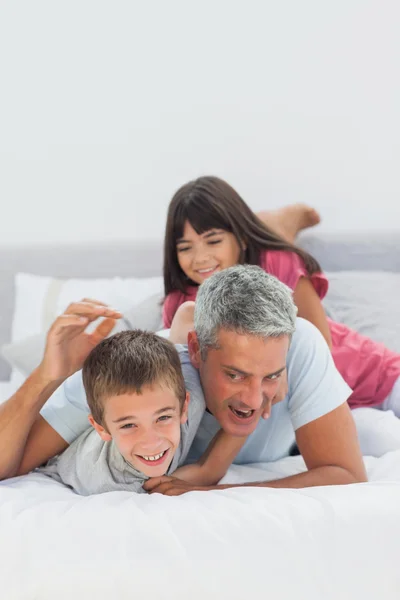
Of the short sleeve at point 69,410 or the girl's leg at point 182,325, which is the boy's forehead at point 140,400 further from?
the girl's leg at point 182,325

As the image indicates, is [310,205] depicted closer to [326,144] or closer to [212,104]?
[326,144]

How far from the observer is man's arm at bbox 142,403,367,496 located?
52.2 inches

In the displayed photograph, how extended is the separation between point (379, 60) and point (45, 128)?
129 cm

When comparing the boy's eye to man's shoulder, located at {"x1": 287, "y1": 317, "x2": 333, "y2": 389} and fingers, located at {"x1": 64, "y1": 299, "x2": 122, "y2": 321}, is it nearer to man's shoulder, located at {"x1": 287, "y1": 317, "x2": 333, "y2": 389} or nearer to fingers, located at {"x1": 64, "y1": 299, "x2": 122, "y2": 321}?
fingers, located at {"x1": 64, "y1": 299, "x2": 122, "y2": 321}

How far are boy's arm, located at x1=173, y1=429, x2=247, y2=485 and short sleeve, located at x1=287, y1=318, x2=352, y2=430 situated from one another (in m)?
0.14

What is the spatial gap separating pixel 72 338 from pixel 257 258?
0.74 m

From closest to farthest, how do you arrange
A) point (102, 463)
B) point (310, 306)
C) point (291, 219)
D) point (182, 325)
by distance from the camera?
point (102, 463)
point (182, 325)
point (310, 306)
point (291, 219)

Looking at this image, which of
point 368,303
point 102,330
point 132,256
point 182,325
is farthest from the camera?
point 132,256

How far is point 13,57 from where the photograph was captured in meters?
2.58

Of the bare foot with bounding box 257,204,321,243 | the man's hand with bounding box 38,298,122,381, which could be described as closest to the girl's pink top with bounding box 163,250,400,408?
the bare foot with bounding box 257,204,321,243

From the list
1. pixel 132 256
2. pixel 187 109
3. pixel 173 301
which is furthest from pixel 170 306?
pixel 187 109

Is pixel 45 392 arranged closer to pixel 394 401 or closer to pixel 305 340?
pixel 305 340

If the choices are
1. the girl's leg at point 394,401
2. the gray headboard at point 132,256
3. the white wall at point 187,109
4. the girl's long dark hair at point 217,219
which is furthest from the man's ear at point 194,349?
the white wall at point 187,109

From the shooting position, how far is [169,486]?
51.3 inches
